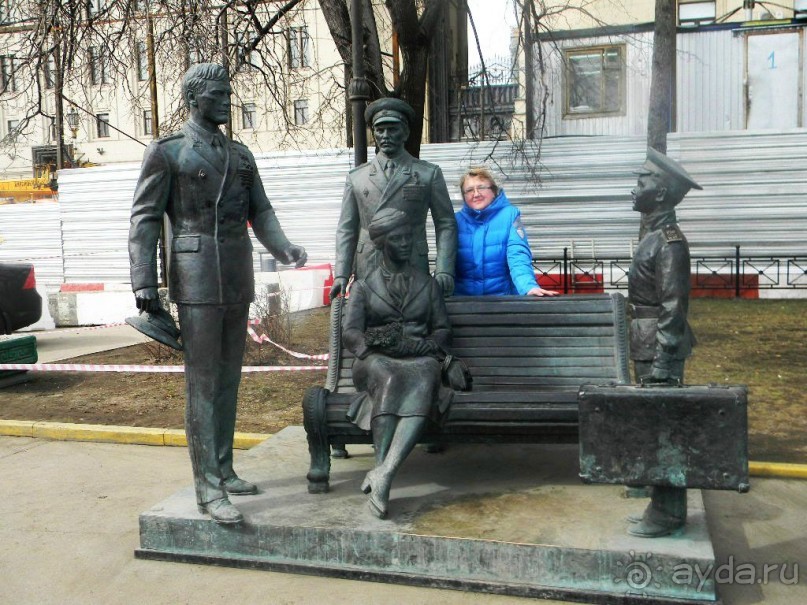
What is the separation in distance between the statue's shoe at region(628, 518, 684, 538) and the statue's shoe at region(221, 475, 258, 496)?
1982 millimetres

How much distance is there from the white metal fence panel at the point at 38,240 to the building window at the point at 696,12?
16951 millimetres

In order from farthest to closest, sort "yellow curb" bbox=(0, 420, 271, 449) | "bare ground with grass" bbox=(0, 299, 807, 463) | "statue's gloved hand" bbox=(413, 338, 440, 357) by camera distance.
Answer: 1. "bare ground with grass" bbox=(0, 299, 807, 463)
2. "yellow curb" bbox=(0, 420, 271, 449)
3. "statue's gloved hand" bbox=(413, 338, 440, 357)

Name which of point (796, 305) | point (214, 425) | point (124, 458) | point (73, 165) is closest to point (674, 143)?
point (796, 305)

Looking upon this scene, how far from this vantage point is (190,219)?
166 inches

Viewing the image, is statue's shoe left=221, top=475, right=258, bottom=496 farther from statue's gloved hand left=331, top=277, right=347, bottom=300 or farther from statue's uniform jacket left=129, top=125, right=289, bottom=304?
statue's gloved hand left=331, top=277, right=347, bottom=300

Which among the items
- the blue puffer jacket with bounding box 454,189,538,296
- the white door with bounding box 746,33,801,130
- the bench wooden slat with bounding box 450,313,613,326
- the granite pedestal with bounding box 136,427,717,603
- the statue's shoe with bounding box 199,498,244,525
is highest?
the white door with bounding box 746,33,801,130

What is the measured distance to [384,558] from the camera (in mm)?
3941

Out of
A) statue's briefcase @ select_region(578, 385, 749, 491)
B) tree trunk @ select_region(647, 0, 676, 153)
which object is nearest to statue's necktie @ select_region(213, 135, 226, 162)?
statue's briefcase @ select_region(578, 385, 749, 491)

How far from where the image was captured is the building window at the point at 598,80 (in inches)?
829

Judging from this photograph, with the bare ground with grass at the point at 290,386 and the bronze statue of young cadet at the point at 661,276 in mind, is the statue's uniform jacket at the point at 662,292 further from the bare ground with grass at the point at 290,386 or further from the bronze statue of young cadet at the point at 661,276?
the bare ground with grass at the point at 290,386

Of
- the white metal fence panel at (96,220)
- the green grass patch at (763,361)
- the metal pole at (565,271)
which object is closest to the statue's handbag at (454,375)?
the green grass patch at (763,361)

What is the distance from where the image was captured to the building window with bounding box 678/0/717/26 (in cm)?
2348

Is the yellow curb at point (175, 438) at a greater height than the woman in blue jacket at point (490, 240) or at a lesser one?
lesser

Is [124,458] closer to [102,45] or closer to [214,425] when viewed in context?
[214,425]
